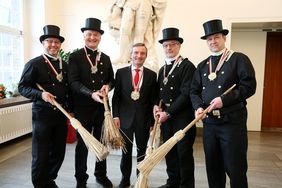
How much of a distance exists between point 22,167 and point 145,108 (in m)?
2.00

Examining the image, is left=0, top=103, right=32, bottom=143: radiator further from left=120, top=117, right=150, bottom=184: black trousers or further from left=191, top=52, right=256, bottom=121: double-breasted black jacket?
left=191, top=52, right=256, bottom=121: double-breasted black jacket

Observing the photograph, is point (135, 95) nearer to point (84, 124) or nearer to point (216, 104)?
point (84, 124)

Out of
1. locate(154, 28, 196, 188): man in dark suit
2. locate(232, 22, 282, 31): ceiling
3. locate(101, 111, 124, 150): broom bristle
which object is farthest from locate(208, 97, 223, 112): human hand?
locate(232, 22, 282, 31): ceiling

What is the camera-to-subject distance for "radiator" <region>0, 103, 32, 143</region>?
169 inches

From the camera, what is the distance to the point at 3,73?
518cm

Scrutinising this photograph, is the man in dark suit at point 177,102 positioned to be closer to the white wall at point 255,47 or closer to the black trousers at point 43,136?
the black trousers at point 43,136

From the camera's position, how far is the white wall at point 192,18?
17.0 feet

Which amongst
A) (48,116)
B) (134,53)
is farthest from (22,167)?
(134,53)

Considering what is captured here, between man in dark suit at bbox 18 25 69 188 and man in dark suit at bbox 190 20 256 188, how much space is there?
1.30 meters

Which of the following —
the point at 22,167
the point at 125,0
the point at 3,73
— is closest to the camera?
the point at 22,167

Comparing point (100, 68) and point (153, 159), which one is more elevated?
point (100, 68)

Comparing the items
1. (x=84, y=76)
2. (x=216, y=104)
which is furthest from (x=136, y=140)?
(x=216, y=104)

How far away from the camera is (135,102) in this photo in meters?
2.53

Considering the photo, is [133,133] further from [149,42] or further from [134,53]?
[149,42]
